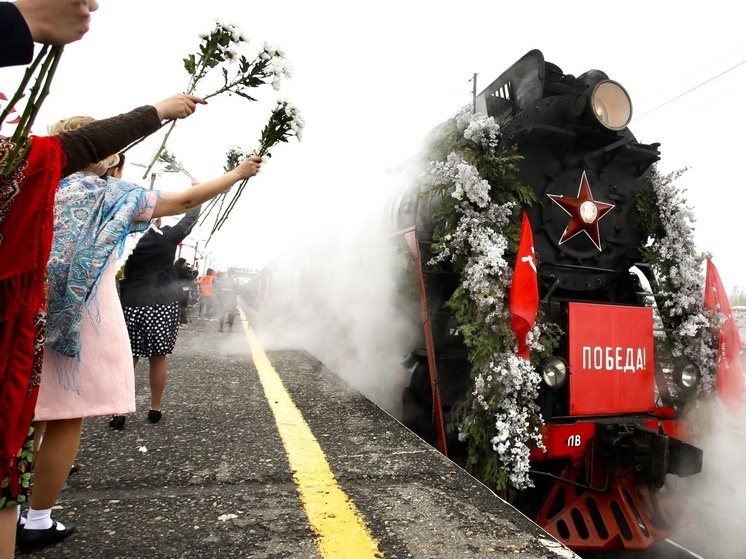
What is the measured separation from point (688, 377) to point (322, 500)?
283cm

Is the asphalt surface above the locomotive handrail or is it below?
above

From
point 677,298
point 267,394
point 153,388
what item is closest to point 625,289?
point 677,298

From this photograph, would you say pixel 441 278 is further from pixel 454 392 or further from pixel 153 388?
pixel 153 388

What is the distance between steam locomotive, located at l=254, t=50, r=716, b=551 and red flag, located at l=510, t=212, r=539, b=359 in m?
0.27

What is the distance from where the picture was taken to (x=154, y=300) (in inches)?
122

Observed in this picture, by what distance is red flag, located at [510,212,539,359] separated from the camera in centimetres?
274

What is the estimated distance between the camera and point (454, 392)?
3238 mm

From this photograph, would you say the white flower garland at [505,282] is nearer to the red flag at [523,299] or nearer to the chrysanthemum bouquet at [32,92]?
the red flag at [523,299]

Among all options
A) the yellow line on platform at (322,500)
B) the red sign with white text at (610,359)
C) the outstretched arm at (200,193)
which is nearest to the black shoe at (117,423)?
the yellow line on platform at (322,500)

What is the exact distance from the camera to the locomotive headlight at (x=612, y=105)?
11.1 ft

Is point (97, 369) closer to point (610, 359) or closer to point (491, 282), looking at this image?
point (491, 282)

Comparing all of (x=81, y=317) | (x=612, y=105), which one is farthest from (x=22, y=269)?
(x=612, y=105)

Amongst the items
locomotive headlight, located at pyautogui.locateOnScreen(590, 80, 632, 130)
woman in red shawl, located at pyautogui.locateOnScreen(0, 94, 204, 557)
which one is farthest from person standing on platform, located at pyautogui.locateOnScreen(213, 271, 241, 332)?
woman in red shawl, located at pyautogui.locateOnScreen(0, 94, 204, 557)

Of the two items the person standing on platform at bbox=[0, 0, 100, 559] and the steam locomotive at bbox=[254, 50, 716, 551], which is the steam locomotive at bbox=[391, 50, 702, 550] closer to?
the steam locomotive at bbox=[254, 50, 716, 551]
